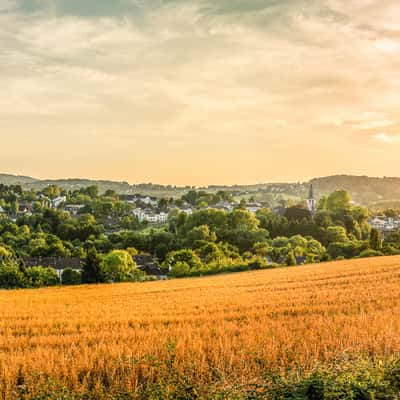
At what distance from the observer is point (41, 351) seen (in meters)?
9.19

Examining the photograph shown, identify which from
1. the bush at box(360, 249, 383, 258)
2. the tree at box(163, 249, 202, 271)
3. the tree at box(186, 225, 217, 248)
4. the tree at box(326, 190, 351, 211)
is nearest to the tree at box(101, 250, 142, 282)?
the tree at box(163, 249, 202, 271)

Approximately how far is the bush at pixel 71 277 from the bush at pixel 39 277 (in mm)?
2725

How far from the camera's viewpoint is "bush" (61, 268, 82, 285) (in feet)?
193

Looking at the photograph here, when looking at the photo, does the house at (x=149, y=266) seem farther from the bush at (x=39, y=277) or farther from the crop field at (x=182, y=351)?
the crop field at (x=182, y=351)

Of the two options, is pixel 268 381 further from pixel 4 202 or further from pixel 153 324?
pixel 4 202

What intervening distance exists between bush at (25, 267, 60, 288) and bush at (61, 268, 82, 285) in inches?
107

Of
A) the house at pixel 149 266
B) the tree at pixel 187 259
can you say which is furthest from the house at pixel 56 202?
the tree at pixel 187 259

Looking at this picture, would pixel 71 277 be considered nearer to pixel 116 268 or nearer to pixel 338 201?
pixel 116 268

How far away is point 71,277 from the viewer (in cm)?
6000

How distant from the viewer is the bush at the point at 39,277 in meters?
54.8

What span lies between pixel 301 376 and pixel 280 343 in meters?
2.06

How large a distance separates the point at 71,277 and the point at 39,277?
5436 millimetres

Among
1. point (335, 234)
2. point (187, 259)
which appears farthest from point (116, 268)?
point (335, 234)

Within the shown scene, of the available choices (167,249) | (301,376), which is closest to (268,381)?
(301,376)
